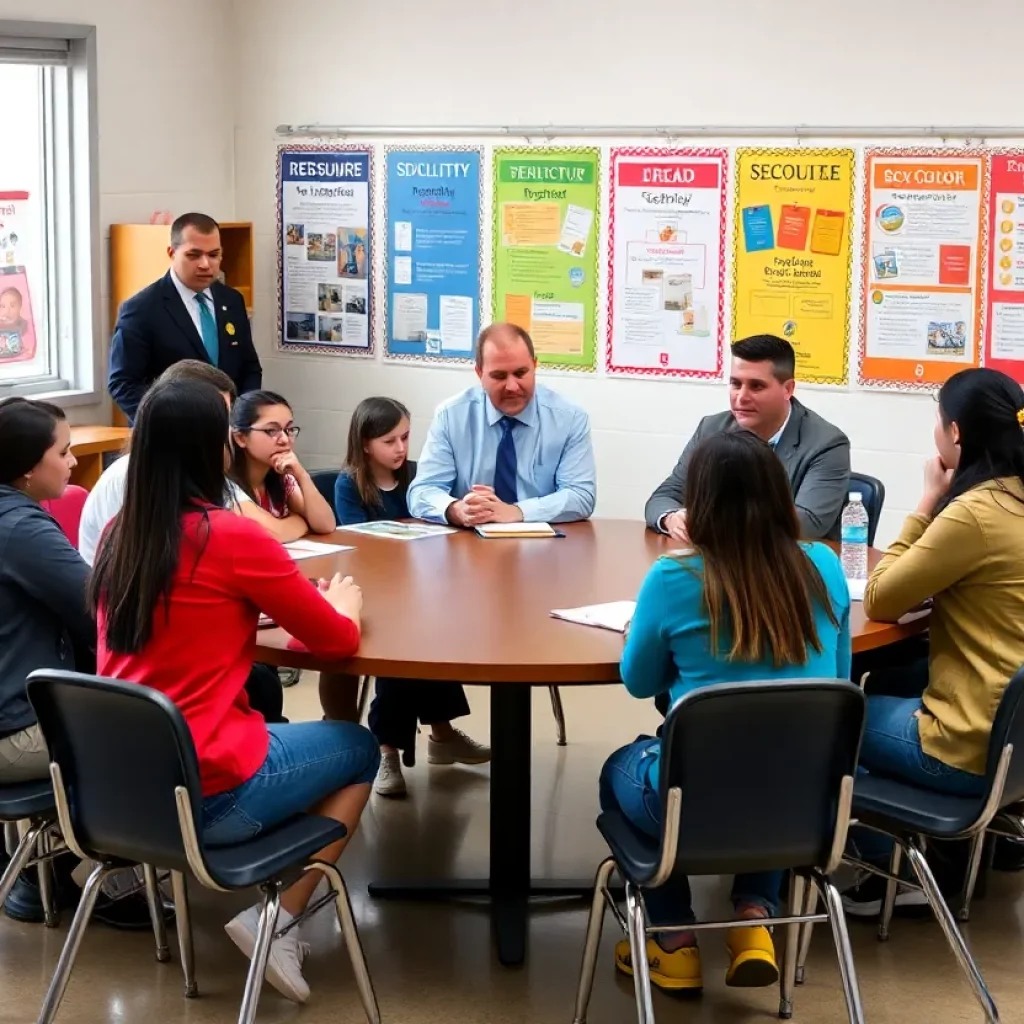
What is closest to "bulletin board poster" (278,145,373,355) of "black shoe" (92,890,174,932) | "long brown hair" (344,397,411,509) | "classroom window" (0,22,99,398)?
"classroom window" (0,22,99,398)

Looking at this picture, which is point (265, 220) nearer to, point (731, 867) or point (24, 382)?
point (24, 382)

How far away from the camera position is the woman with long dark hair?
457cm

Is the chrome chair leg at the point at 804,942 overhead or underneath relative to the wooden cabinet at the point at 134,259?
underneath

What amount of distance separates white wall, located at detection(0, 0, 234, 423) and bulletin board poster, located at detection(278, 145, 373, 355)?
0.34 m

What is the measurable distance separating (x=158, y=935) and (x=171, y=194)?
3995 millimetres

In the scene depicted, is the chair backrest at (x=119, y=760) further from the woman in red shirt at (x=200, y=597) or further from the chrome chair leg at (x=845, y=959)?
the chrome chair leg at (x=845, y=959)

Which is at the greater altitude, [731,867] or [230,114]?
[230,114]

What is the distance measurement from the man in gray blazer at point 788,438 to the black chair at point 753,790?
1464 millimetres

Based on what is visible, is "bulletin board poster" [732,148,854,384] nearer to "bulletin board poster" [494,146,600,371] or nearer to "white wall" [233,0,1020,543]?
"white wall" [233,0,1020,543]

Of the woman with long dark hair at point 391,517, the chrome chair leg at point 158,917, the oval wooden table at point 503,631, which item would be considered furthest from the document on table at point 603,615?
the woman with long dark hair at point 391,517

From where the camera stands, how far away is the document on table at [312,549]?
396 cm

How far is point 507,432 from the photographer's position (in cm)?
468

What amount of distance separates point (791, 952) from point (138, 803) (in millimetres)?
1341

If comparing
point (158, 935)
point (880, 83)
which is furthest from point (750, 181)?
point (158, 935)
